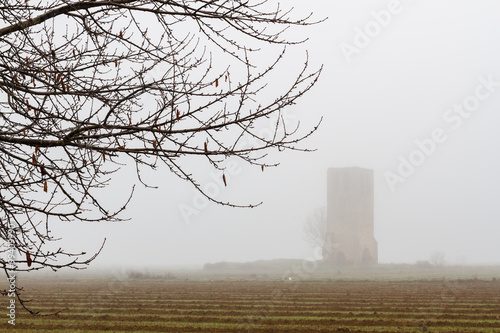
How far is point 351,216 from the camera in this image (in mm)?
69312

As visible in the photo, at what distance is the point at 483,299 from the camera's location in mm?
22078

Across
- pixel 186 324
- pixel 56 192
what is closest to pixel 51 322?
pixel 186 324

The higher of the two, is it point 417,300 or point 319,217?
point 319,217

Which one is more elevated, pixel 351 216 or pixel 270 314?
pixel 351 216

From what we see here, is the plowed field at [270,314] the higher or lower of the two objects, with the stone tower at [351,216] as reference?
lower

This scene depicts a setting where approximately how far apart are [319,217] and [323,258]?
12.2m

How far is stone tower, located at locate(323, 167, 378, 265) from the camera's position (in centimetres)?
6912

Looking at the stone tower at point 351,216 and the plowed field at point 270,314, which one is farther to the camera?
the stone tower at point 351,216

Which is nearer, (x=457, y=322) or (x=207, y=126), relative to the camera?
(x=207, y=126)

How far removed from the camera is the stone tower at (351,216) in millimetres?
69125

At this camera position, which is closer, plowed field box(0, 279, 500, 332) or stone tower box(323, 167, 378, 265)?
plowed field box(0, 279, 500, 332)

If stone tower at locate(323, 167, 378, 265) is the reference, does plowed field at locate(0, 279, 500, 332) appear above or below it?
below

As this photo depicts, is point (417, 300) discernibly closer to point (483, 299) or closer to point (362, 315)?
point (483, 299)

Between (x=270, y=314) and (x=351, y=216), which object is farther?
(x=351, y=216)
